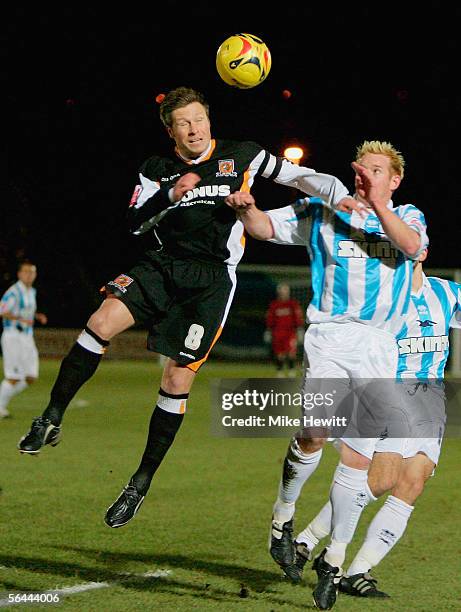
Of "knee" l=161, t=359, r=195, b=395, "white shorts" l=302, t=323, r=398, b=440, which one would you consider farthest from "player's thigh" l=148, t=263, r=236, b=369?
"white shorts" l=302, t=323, r=398, b=440

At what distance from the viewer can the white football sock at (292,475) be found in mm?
5801

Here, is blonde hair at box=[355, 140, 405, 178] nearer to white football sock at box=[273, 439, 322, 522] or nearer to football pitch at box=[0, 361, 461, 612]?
white football sock at box=[273, 439, 322, 522]

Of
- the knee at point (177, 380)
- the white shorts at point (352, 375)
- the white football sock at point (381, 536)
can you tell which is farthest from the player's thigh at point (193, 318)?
the white football sock at point (381, 536)

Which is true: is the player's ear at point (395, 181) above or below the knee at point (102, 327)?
above

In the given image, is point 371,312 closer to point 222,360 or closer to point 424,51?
point 222,360

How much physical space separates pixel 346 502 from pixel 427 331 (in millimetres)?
1411

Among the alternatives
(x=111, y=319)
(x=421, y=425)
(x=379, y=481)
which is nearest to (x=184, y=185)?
(x=111, y=319)

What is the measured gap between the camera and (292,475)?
5.86 m

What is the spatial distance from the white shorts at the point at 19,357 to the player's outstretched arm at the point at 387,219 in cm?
1030

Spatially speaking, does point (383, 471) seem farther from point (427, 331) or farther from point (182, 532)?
point (182, 532)

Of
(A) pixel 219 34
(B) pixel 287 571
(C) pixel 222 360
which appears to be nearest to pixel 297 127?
(A) pixel 219 34

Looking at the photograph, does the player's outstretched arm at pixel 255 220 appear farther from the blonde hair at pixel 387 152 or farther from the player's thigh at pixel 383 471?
the player's thigh at pixel 383 471

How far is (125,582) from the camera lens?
6.06 metres

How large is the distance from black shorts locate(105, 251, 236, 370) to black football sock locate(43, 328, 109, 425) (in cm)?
29
